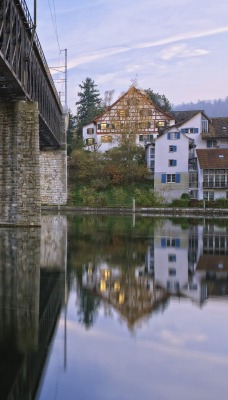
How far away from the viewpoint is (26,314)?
8.76m

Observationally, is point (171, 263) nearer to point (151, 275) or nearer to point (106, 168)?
point (151, 275)

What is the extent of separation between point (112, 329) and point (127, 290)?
346cm

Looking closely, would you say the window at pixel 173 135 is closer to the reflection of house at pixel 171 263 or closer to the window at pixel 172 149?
the window at pixel 172 149

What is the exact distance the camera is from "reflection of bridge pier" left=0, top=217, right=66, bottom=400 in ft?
19.2

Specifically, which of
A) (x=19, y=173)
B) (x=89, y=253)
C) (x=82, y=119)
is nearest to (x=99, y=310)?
(x=89, y=253)

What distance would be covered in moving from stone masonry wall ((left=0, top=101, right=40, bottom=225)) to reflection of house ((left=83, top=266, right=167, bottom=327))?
46.4ft

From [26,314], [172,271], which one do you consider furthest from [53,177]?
[26,314]

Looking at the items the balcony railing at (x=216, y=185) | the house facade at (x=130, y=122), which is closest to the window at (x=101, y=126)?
the house facade at (x=130, y=122)

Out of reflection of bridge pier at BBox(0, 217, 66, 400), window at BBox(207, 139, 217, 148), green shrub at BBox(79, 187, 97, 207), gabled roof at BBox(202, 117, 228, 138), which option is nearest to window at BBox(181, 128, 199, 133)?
gabled roof at BBox(202, 117, 228, 138)

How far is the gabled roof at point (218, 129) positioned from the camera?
80069mm

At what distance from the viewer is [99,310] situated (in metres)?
9.47

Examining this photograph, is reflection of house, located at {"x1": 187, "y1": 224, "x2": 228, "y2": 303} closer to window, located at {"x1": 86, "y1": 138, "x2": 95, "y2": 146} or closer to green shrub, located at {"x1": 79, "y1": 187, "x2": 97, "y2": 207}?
green shrub, located at {"x1": 79, "y1": 187, "x2": 97, "y2": 207}

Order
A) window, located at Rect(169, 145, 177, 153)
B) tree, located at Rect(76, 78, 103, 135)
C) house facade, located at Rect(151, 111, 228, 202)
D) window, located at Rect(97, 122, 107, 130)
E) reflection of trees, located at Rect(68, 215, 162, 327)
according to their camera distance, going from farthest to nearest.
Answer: tree, located at Rect(76, 78, 103, 135)
window, located at Rect(97, 122, 107, 130)
window, located at Rect(169, 145, 177, 153)
house facade, located at Rect(151, 111, 228, 202)
reflection of trees, located at Rect(68, 215, 162, 327)

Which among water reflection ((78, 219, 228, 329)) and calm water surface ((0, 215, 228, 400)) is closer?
calm water surface ((0, 215, 228, 400))
